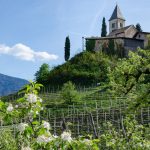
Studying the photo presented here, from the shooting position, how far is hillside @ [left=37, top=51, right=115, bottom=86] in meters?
67.0

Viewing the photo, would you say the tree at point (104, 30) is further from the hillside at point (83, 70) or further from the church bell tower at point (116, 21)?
the hillside at point (83, 70)

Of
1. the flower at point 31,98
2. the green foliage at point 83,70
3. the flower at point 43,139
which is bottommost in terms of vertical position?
the flower at point 43,139

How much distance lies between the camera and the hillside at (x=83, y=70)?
67.0 metres

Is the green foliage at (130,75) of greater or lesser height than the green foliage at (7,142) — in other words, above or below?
above

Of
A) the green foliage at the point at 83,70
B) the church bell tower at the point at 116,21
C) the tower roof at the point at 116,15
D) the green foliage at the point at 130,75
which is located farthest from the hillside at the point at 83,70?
the green foliage at the point at 130,75

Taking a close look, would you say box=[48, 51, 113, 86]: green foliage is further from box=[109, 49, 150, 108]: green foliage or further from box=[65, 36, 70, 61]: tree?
box=[109, 49, 150, 108]: green foliage

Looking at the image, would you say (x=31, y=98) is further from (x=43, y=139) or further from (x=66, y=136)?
(x=66, y=136)

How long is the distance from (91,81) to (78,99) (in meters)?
15.8

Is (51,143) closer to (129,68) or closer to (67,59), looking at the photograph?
(129,68)

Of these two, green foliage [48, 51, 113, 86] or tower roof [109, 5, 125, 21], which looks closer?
Answer: green foliage [48, 51, 113, 86]

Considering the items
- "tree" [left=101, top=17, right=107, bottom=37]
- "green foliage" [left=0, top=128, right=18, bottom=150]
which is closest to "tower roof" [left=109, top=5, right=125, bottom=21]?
"tree" [left=101, top=17, right=107, bottom=37]

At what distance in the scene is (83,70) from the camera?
6969 centimetres

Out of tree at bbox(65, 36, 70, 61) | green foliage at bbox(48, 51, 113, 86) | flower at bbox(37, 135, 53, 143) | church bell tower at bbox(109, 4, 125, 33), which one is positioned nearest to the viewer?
flower at bbox(37, 135, 53, 143)

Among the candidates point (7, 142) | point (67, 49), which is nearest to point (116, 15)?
point (67, 49)
